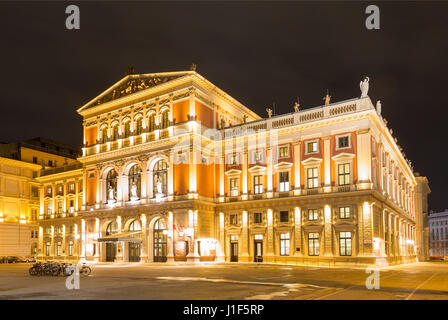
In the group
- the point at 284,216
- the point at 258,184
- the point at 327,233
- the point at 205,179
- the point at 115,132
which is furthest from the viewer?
the point at 115,132

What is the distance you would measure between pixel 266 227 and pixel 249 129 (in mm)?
11504

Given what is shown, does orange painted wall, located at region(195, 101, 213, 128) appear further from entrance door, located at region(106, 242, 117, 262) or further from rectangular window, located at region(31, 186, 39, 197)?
rectangular window, located at region(31, 186, 39, 197)

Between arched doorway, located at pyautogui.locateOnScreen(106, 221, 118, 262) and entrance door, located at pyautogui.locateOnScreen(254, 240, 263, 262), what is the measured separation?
1932cm

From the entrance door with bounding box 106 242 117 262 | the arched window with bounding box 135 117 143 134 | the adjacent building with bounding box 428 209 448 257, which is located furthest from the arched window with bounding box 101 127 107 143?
the adjacent building with bounding box 428 209 448 257

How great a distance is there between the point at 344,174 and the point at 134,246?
27324mm

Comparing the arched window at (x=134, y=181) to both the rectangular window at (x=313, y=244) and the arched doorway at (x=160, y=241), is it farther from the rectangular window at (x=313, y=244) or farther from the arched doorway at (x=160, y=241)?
the rectangular window at (x=313, y=244)

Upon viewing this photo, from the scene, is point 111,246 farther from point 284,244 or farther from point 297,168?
point 297,168

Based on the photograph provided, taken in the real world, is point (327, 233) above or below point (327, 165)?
below

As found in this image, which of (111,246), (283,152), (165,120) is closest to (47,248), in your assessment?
(111,246)

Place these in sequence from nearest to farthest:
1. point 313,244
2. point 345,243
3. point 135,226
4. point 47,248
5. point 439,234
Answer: point 345,243
point 313,244
point 135,226
point 47,248
point 439,234

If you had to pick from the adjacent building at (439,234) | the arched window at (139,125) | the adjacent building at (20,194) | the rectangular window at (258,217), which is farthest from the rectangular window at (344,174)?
the adjacent building at (439,234)

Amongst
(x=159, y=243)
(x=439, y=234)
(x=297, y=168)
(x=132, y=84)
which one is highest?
(x=132, y=84)

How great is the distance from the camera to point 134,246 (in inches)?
2238

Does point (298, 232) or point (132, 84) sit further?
point (132, 84)
